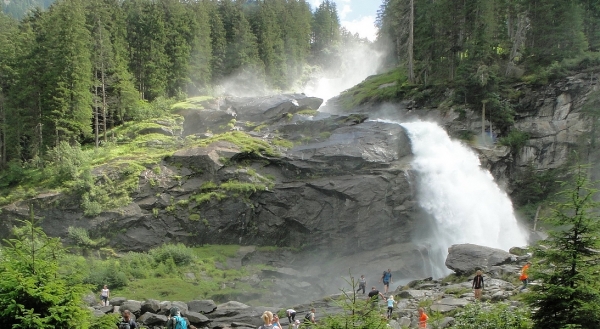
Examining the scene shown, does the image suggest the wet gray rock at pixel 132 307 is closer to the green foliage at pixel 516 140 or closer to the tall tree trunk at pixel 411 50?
the green foliage at pixel 516 140

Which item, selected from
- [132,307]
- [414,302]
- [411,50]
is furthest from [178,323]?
[411,50]

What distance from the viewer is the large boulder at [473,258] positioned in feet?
73.5

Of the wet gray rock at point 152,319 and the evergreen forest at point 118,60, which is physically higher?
the evergreen forest at point 118,60

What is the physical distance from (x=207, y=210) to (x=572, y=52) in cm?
3062

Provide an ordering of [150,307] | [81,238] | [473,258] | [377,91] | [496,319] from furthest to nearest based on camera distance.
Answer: [377,91] < [81,238] < [473,258] < [150,307] < [496,319]

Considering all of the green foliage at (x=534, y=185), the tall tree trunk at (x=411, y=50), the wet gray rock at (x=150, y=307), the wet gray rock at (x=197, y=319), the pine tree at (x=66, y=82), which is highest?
the tall tree trunk at (x=411, y=50)

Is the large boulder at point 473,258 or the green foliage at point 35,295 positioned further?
the large boulder at point 473,258

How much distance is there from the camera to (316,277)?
1092 inches

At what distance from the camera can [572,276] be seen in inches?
316

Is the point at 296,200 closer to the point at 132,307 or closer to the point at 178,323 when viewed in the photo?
the point at 132,307

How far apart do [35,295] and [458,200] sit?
92.9 ft

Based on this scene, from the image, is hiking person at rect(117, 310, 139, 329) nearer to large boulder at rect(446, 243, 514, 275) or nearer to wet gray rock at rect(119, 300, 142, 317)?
wet gray rock at rect(119, 300, 142, 317)

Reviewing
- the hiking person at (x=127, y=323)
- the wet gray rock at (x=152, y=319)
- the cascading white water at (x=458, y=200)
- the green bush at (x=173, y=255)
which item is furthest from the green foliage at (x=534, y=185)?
the hiking person at (x=127, y=323)

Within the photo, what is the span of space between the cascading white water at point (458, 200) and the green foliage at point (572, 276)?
19908 millimetres
